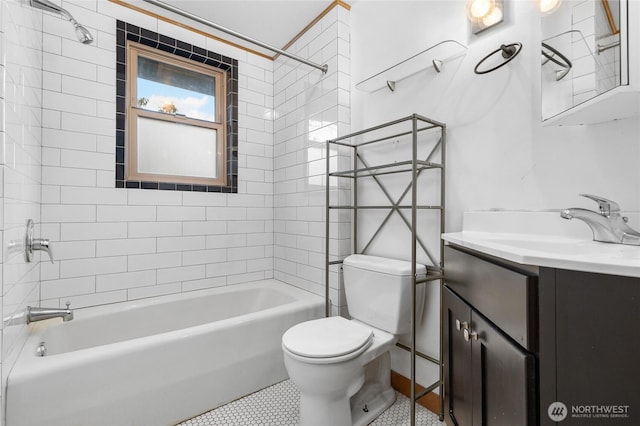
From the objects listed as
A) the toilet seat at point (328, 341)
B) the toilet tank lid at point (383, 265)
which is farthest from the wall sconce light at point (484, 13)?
the toilet seat at point (328, 341)

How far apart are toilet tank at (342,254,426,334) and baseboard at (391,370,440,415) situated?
0.37m

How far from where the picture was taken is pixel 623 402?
59cm

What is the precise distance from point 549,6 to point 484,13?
27 centimetres

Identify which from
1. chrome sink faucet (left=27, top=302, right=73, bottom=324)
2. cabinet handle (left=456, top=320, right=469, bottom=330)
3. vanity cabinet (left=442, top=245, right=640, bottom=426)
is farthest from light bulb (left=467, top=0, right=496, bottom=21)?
chrome sink faucet (left=27, top=302, right=73, bottom=324)

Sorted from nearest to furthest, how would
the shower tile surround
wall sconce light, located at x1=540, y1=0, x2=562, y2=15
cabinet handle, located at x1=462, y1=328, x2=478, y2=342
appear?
cabinet handle, located at x1=462, y1=328, x2=478, y2=342 < wall sconce light, located at x1=540, y1=0, x2=562, y2=15 < the shower tile surround

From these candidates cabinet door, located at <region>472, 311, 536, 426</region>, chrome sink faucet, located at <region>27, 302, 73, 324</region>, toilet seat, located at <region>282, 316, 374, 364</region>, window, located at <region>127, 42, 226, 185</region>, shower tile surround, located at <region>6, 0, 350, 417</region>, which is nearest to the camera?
cabinet door, located at <region>472, 311, 536, 426</region>

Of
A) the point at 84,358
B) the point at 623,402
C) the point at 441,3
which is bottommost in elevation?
the point at 84,358

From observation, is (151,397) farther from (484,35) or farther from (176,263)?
(484,35)

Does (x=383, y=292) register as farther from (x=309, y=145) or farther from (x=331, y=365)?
(x=309, y=145)

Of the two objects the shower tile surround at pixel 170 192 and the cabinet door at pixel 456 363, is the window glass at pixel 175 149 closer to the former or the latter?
the shower tile surround at pixel 170 192

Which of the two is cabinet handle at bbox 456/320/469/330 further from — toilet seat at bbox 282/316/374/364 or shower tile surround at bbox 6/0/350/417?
shower tile surround at bbox 6/0/350/417

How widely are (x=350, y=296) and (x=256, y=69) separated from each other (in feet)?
6.78

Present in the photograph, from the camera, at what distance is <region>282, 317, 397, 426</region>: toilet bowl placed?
1.30 metres

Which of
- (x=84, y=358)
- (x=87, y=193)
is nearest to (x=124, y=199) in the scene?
(x=87, y=193)
